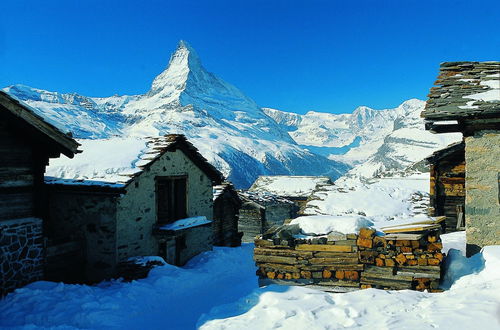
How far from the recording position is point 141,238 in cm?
1378

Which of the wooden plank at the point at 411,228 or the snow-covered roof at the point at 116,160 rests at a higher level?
the snow-covered roof at the point at 116,160

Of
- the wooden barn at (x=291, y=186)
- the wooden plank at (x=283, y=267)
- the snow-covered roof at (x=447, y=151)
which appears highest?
the snow-covered roof at (x=447, y=151)

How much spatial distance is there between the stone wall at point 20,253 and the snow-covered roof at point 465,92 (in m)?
10.5

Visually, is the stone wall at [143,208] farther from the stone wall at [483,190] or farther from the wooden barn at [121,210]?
the stone wall at [483,190]

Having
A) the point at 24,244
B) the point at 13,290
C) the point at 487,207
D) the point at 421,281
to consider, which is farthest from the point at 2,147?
the point at 487,207

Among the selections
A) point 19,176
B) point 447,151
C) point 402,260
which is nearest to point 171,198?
point 19,176

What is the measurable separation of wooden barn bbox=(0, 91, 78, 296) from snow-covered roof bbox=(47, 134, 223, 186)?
2739 millimetres

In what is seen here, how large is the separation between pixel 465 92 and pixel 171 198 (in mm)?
11691

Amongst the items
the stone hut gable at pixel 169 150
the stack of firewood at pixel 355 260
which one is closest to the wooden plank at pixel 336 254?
the stack of firewood at pixel 355 260

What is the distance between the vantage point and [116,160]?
1437 cm

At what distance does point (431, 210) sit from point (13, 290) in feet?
57.8

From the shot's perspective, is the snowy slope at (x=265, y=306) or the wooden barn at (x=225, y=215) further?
the wooden barn at (x=225, y=215)

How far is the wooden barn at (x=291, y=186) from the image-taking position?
1811 inches

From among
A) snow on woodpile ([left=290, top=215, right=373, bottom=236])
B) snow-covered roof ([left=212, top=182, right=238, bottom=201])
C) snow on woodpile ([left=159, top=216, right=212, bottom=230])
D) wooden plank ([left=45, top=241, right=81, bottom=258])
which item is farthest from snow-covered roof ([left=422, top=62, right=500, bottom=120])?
snow-covered roof ([left=212, top=182, right=238, bottom=201])
